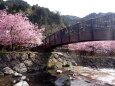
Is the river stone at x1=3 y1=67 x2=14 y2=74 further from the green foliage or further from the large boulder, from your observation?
the green foliage

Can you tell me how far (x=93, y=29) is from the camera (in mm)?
18922

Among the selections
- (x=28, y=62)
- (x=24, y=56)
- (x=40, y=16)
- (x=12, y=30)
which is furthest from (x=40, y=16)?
(x=28, y=62)

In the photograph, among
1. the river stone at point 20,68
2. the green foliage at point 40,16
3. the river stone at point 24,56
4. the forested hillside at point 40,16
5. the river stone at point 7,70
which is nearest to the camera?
the river stone at point 7,70

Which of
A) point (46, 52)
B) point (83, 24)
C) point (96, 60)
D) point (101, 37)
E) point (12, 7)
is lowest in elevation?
point (96, 60)

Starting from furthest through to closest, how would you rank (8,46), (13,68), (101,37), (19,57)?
(8,46) < (19,57) < (13,68) < (101,37)

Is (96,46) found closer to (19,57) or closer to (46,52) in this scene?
(46,52)

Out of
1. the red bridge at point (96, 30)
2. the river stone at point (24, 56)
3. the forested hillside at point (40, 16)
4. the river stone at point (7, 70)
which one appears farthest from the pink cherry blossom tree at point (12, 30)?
the forested hillside at point (40, 16)

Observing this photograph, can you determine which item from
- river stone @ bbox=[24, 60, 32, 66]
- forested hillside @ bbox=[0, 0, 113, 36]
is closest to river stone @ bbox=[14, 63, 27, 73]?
river stone @ bbox=[24, 60, 32, 66]

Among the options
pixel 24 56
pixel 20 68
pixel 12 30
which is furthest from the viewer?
pixel 12 30

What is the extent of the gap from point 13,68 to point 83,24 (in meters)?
11.6

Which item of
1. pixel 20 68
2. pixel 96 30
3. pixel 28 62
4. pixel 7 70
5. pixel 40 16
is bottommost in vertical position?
pixel 20 68

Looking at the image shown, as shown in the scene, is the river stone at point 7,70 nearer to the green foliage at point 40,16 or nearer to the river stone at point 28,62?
the river stone at point 28,62

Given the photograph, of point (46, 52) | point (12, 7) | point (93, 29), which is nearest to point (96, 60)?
point (46, 52)

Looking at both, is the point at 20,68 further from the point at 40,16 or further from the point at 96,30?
the point at 40,16
